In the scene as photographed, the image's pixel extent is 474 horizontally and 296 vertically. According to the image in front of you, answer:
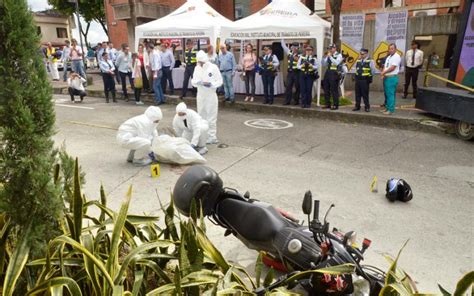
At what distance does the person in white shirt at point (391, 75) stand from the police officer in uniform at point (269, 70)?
10.1 ft

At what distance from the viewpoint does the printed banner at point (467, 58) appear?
972cm

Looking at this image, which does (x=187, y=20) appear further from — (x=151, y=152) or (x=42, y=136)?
(x=42, y=136)

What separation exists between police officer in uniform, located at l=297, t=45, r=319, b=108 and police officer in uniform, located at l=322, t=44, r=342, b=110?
28 cm

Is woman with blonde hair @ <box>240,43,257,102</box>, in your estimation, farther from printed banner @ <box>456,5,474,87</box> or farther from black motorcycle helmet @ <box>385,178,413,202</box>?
black motorcycle helmet @ <box>385,178,413,202</box>

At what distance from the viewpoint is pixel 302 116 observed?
10.5 m

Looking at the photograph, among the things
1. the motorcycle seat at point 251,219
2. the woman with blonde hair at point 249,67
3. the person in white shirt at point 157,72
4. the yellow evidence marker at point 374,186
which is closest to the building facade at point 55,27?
the person in white shirt at point 157,72

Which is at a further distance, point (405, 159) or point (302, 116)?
point (302, 116)

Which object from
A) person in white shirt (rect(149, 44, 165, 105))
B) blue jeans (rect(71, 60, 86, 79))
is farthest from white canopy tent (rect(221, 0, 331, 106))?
blue jeans (rect(71, 60, 86, 79))

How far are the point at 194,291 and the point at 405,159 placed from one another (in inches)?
212

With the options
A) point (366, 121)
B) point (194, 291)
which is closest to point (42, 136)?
point (194, 291)

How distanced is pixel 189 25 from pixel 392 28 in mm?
6427

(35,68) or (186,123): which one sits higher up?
(35,68)

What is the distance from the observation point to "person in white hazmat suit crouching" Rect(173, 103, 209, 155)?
259 inches

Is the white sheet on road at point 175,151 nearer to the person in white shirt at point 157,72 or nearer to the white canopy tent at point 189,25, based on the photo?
the white canopy tent at point 189,25
